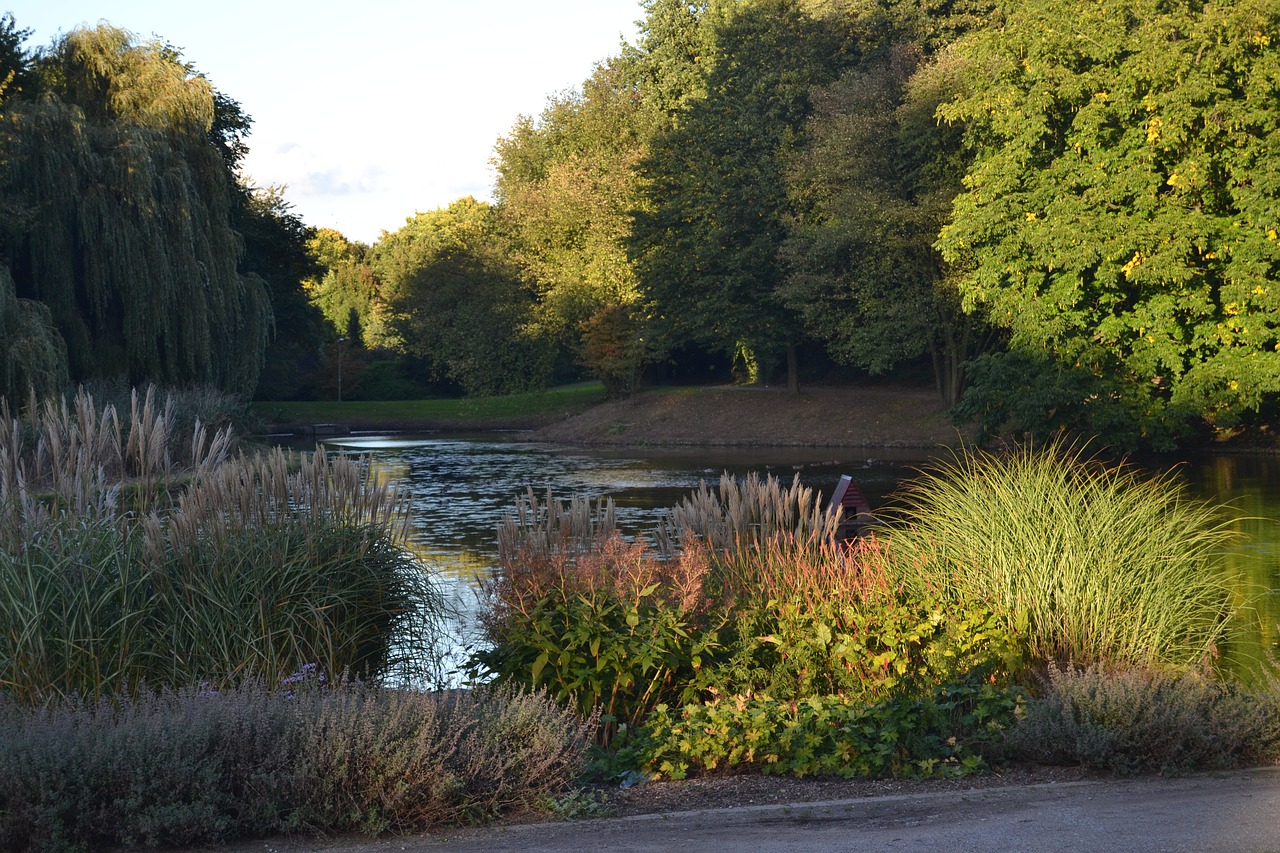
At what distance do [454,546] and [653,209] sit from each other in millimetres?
32788

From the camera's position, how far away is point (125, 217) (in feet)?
93.7

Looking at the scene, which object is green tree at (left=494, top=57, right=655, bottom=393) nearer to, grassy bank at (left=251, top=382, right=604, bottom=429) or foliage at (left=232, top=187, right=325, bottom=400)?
grassy bank at (left=251, top=382, right=604, bottom=429)

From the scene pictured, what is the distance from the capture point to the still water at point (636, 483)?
14352mm

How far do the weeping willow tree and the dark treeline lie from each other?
2.9 inches

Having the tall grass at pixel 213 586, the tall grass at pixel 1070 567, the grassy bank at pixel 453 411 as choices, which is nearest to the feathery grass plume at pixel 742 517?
the tall grass at pixel 1070 567

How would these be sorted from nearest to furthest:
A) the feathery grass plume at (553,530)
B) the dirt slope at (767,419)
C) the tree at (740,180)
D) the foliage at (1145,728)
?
the foliage at (1145,728) < the feathery grass plume at (553,530) < the dirt slope at (767,419) < the tree at (740,180)

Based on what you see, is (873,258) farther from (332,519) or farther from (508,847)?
(508,847)

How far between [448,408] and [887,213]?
3005 cm

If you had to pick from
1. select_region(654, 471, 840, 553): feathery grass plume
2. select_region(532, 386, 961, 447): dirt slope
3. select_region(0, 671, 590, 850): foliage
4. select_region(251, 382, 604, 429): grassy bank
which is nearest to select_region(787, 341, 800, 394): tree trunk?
select_region(532, 386, 961, 447): dirt slope

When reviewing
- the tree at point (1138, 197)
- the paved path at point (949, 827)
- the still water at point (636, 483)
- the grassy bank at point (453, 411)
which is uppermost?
the tree at point (1138, 197)

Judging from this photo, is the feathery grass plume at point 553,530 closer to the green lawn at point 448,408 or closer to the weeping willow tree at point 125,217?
the weeping willow tree at point 125,217

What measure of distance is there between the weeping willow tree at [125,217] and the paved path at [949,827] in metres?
23.9

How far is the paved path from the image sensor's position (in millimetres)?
5090

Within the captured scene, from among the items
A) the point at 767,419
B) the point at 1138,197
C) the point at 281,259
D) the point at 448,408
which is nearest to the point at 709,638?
the point at 1138,197
